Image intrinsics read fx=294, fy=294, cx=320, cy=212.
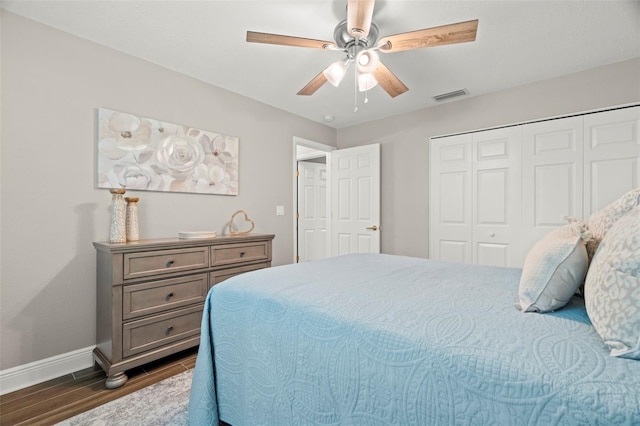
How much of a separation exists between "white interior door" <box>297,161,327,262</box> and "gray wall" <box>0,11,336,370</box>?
8.51ft

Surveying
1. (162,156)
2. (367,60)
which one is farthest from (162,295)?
(367,60)

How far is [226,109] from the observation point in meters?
3.13

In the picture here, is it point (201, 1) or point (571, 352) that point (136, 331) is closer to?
point (201, 1)

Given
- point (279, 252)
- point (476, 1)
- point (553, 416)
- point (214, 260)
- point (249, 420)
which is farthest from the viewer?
point (279, 252)

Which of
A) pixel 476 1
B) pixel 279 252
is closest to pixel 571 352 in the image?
pixel 476 1

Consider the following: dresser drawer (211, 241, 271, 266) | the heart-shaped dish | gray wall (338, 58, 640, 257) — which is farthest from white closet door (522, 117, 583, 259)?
the heart-shaped dish

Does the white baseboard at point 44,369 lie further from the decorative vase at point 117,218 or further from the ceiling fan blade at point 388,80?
the ceiling fan blade at point 388,80

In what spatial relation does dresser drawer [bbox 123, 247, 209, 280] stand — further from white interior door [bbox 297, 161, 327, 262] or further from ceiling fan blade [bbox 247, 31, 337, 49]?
white interior door [bbox 297, 161, 327, 262]

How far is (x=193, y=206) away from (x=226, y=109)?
110 centimetres

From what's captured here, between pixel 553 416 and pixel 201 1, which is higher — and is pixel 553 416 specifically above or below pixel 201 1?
below

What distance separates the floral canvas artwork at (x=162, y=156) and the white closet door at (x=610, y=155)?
341 centimetres

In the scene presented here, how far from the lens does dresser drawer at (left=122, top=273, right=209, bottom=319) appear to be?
2.03 m

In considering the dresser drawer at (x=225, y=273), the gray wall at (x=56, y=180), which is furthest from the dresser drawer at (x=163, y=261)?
the gray wall at (x=56, y=180)

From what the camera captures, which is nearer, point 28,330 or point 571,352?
point 571,352
